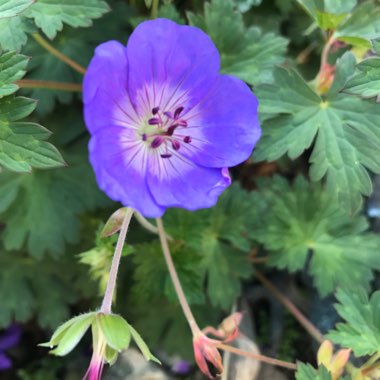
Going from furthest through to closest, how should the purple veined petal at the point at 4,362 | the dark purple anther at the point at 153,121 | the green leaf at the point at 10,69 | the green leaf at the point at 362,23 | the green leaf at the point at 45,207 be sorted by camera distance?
the purple veined petal at the point at 4,362 < the green leaf at the point at 45,207 < the green leaf at the point at 362,23 < the dark purple anther at the point at 153,121 < the green leaf at the point at 10,69

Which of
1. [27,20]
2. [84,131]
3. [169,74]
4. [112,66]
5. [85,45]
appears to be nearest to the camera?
[112,66]

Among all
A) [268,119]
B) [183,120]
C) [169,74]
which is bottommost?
[268,119]

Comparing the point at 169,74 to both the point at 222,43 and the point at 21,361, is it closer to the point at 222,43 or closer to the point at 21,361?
the point at 222,43

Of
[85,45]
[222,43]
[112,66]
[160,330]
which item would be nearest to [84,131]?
[85,45]

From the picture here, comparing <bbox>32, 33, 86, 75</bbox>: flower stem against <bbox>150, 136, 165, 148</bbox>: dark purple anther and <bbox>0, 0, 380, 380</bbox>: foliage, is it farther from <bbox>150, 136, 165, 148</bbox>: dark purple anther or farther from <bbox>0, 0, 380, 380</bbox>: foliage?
<bbox>150, 136, 165, 148</bbox>: dark purple anther

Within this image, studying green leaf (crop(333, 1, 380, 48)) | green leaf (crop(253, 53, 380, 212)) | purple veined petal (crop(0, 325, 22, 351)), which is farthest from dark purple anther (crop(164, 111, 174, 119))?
purple veined petal (crop(0, 325, 22, 351))

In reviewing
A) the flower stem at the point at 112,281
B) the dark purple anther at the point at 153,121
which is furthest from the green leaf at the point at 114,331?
the dark purple anther at the point at 153,121

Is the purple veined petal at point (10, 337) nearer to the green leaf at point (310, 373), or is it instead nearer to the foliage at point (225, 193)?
the foliage at point (225, 193)
